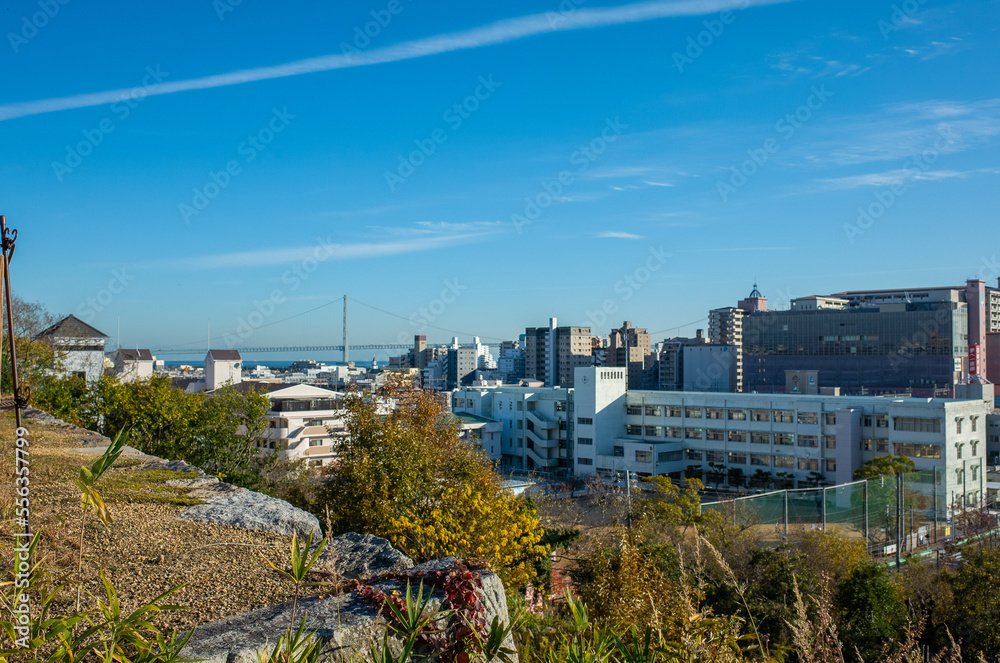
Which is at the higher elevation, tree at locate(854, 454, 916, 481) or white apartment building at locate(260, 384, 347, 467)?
white apartment building at locate(260, 384, 347, 467)

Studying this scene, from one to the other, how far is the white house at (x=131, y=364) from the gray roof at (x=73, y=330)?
56.1 inches

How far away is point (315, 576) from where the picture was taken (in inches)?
108

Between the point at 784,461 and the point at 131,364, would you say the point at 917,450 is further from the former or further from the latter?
the point at 131,364

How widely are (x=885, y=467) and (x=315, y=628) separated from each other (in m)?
24.7

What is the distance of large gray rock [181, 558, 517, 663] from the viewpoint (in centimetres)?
215

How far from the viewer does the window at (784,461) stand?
3075 centimetres

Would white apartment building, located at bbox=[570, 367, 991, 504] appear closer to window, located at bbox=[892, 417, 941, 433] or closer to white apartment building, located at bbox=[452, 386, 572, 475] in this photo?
window, located at bbox=[892, 417, 941, 433]

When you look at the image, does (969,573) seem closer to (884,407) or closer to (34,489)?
(34,489)

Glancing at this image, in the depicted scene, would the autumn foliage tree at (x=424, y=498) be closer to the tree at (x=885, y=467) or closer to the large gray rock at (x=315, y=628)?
the large gray rock at (x=315, y=628)

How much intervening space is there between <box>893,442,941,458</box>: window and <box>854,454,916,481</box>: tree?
2262 mm

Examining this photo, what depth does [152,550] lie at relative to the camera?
10.6 ft

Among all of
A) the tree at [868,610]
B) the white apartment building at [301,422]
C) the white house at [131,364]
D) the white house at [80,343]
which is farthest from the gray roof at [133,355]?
the tree at [868,610]

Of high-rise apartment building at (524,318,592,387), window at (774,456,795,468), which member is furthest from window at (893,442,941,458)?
high-rise apartment building at (524,318,592,387)

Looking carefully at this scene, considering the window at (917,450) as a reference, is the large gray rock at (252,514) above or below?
above
